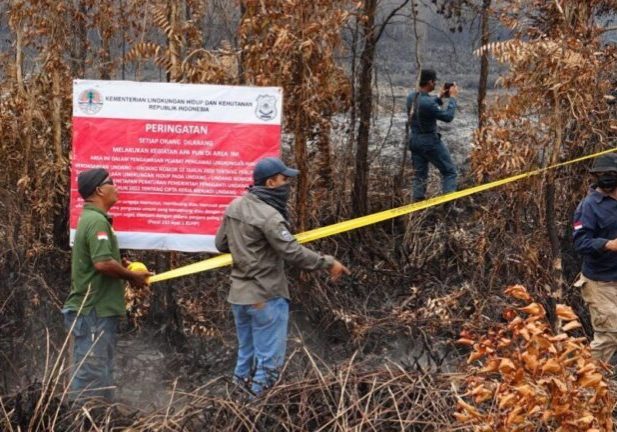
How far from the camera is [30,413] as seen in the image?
559 centimetres

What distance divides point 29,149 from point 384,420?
510cm

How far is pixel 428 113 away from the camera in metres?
10.3

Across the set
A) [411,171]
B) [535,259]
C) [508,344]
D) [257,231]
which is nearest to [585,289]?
[535,259]

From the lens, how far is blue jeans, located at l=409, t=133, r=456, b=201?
10375 millimetres

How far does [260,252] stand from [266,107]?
136 centimetres

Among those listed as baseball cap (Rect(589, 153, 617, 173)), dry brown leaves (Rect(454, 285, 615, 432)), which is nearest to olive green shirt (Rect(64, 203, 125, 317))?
dry brown leaves (Rect(454, 285, 615, 432))

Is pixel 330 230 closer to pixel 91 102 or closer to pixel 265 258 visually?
pixel 265 258

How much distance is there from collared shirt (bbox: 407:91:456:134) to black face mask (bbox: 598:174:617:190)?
10.1ft

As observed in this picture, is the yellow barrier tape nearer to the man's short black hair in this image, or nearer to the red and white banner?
the red and white banner

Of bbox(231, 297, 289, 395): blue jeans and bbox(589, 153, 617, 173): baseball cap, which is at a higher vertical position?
bbox(589, 153, 617, 173): baseball cap

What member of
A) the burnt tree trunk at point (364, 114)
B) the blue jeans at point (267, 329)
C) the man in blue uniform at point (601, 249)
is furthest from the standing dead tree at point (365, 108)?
the blue jeans at point (267, 329)

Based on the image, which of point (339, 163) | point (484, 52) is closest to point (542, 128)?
point (484, 52)

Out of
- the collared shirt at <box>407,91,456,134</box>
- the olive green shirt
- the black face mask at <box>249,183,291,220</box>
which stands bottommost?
the olive green shirt

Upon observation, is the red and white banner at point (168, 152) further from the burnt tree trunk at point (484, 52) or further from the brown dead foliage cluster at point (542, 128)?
the burnt tree trunk at point (484, 52)
